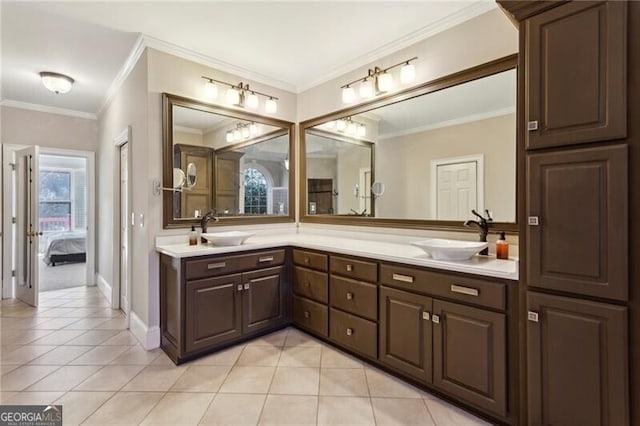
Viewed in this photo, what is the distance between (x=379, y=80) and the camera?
2840mm

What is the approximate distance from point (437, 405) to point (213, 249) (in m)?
1.97

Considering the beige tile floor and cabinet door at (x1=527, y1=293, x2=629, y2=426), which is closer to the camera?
cabinet door at (x1=527, y1=293, x2=629, y2=426)

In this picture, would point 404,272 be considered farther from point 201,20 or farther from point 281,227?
point 201,20

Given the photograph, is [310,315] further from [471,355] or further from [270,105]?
[270,105]

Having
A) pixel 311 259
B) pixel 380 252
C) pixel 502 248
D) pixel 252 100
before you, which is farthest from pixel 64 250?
pixel 502 248

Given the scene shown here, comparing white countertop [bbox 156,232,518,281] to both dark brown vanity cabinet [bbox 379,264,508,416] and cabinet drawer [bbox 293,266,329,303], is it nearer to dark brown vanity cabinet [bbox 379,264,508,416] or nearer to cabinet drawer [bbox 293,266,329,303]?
dark brown vanity cabinet [bbox 379,264,508,416]

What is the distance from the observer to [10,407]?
6.32 feet

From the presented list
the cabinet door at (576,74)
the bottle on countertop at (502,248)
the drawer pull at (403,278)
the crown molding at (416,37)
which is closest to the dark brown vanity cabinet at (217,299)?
the drawer pull at (403,278)

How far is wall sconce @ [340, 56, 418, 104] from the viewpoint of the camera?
265 cm

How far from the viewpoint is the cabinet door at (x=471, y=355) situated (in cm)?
170

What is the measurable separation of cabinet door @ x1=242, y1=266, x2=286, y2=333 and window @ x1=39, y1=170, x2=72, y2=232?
26.8 ft

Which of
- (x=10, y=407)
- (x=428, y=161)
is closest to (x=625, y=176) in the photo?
(x=428, y=161)
